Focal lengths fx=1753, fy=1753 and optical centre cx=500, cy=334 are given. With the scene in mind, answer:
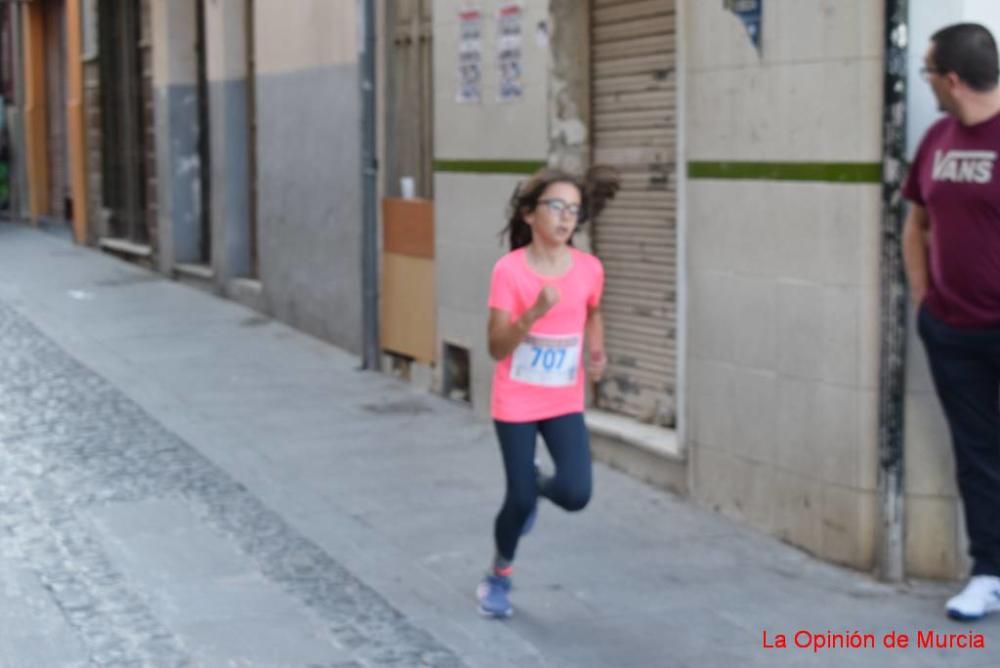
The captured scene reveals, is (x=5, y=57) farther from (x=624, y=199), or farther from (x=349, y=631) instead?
(x=349, y=631)

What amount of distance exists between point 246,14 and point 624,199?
8578 millimetres

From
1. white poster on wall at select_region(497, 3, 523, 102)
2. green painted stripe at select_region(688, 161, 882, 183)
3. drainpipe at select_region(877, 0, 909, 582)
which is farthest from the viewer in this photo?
white poster on wall at select_region(497, 3, 523, 102)

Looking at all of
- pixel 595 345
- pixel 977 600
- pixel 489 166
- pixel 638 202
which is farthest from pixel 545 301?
pixel 489 166

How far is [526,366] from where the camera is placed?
6305 millimetres

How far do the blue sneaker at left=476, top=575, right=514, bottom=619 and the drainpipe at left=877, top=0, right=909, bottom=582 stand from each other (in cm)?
155

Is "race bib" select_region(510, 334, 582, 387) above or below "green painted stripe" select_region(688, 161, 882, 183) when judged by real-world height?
below

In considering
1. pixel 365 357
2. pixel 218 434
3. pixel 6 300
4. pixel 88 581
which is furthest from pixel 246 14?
pixel 88 581

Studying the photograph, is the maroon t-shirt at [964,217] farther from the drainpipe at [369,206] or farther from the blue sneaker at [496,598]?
the drainpipe at [369,206]

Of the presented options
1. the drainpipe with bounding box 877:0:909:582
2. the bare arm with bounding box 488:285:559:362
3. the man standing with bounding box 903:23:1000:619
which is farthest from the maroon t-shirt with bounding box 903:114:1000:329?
the bare arm with bounding box 488:285:559:362

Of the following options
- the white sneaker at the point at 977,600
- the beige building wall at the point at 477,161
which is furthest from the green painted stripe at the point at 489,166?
the white sneaker at the point at 977,600

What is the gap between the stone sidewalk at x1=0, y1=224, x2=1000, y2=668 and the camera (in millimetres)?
6199

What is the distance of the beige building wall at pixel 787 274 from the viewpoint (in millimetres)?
7004

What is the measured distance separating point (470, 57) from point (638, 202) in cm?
215

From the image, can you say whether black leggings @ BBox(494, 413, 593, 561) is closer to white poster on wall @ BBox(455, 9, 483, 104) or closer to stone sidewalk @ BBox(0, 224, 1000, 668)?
stone sidewalk @ BBox(0, 224, 1000, 668)
